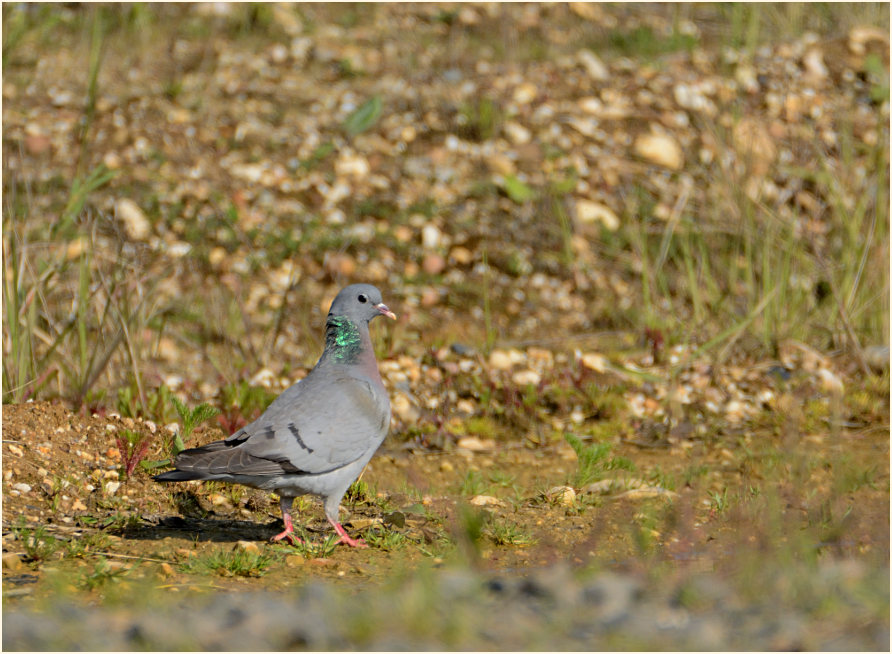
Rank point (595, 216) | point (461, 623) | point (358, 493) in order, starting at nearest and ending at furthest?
point (461, 623), point (358, 493), point (595, 216)

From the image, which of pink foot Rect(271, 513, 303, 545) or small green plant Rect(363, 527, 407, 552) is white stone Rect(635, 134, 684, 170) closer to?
small green plant Rect(363, 527, 407, 552)

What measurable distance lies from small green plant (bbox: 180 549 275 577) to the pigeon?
0.31 m

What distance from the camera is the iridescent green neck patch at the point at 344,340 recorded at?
4.62 m

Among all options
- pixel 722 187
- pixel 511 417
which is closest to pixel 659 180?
pixel 722 187

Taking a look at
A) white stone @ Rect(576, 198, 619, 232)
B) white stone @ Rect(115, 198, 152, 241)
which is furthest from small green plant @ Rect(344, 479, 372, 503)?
white stone @ Rect(576, 198, 619, 232)

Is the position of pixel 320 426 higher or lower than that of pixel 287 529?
higher

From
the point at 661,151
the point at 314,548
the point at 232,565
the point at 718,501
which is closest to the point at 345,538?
the point at 314,548

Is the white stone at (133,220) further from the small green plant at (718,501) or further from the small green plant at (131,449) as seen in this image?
the small green plant at (718,501)

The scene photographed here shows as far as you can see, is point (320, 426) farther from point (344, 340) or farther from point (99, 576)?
point (99, 576)

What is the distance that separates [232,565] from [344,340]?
121cm

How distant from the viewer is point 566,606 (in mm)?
3229

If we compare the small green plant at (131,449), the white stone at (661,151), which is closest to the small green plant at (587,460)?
the small green plant at (131,449)

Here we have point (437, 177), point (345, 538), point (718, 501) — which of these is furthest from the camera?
point (437, 177)

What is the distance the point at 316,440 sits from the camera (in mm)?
4191
